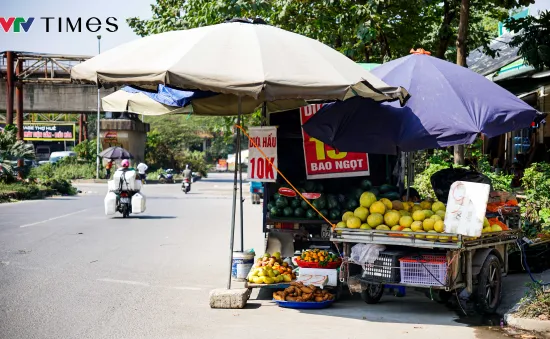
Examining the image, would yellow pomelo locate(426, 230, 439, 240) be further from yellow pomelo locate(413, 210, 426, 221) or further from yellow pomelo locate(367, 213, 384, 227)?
yellow pomelo locate(367, 213, 384, 227)

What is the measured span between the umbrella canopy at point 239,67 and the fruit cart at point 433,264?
1.68m

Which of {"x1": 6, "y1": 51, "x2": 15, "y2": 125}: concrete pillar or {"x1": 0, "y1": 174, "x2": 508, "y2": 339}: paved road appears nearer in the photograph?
{"x1": 0, "y1": 174, "x2": 508, "y2": 339}: paved road

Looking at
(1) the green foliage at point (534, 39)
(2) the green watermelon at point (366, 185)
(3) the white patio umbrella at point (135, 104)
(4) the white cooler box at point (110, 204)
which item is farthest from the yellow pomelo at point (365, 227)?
(4) the white cooler box at point (110, 204)

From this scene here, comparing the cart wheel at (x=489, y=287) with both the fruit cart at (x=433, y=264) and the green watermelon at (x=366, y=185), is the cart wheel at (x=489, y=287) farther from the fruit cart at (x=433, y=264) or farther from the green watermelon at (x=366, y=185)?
the green watermelon at (x=366, y=185)

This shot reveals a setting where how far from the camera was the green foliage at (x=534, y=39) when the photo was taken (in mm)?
16688

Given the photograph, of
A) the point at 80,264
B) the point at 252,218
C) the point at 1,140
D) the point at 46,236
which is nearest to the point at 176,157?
the point at 1,140

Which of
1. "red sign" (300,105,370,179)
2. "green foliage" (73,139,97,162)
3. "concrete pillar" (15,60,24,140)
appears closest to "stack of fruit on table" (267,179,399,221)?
"red sign" (300,105,370,179)

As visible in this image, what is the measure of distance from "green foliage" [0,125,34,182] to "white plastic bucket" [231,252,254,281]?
25951 mm

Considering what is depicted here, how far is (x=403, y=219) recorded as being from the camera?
901cm

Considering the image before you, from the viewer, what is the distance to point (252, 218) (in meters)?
25.3

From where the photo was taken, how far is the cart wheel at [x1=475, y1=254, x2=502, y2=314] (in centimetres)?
898

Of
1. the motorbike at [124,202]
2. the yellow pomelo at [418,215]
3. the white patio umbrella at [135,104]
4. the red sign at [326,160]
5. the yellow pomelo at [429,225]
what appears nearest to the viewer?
the yellow pomelo at [429,225]

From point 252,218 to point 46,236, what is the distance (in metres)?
9.17

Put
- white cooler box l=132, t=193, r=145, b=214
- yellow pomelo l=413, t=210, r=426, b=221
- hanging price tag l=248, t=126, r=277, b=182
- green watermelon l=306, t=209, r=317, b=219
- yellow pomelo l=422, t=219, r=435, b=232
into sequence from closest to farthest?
yellow pomelo l=422, t=219, r=435, b=232, yellow pomelo l=413, t=210, r=426, b=221, hanging price tag l=248, t=126, r=277, b=182, green watermelon l=306, t=209, r=317, b=219, white cooler box l=132, t=193, r=145, b=214
